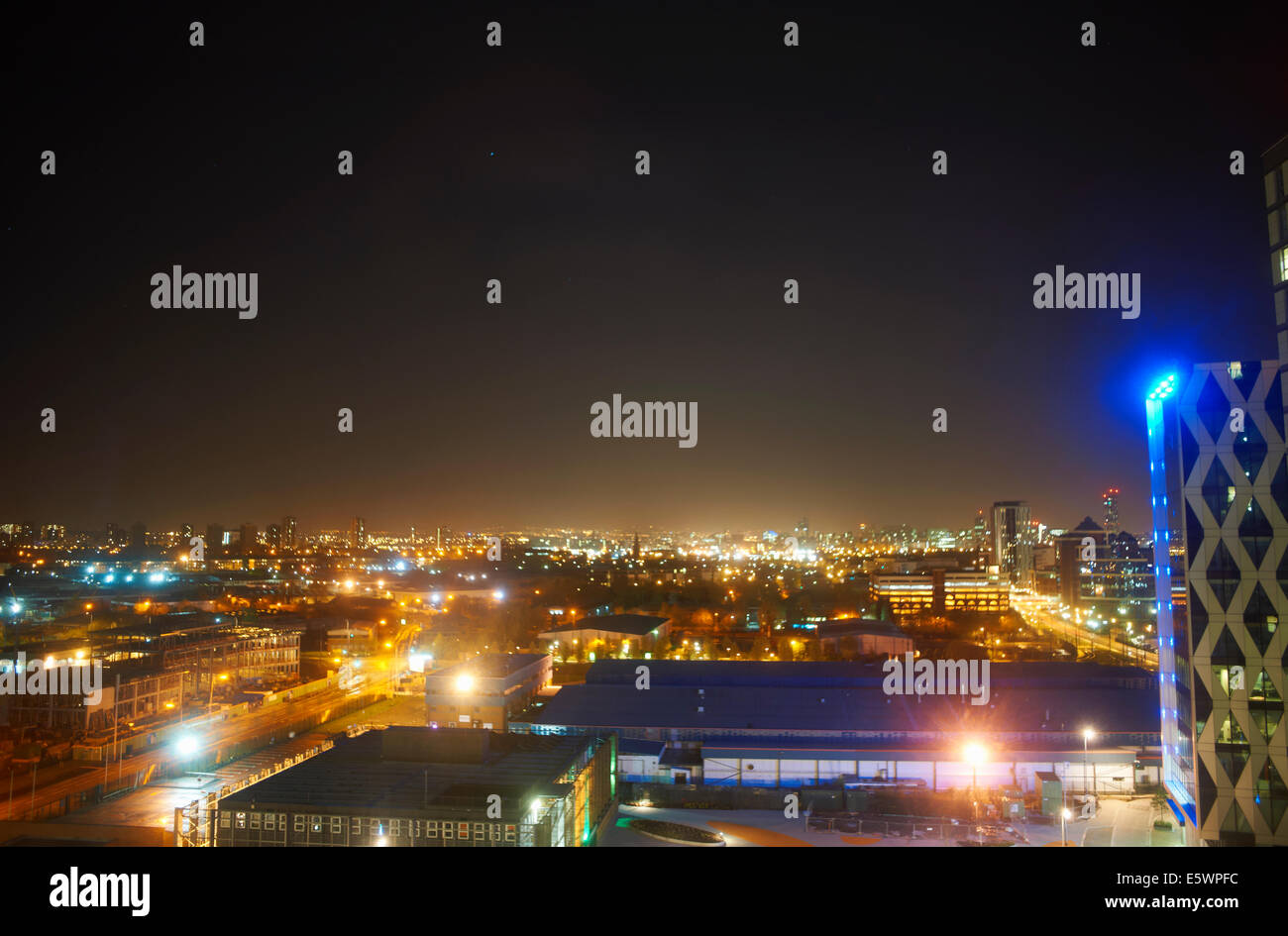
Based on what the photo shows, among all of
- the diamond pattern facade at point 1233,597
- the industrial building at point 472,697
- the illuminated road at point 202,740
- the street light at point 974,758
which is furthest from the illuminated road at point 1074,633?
the illuminated road at point 202,740

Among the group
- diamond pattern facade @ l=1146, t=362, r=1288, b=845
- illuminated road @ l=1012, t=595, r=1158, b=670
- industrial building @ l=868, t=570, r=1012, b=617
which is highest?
diamond pattern facade @ l=1146, t=362, r=1288, b=845

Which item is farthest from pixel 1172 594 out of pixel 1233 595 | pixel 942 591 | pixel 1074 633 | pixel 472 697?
pixel 942 591

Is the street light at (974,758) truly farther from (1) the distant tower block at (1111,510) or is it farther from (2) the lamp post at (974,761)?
(1) the distant tower block at (1111,510)

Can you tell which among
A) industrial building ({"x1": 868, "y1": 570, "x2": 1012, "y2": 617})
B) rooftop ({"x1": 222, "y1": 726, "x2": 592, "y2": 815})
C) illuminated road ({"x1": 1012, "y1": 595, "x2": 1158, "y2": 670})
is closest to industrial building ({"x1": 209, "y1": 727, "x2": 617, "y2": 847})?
rooftop ({"x1": 222, "y1": 726, "x2": 592, "y2": 815})

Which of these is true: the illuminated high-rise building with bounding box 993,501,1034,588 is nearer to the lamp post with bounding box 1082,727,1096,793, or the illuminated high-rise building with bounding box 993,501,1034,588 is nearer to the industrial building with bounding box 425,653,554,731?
the lamp post with bounding box 1082,727,1096,793
